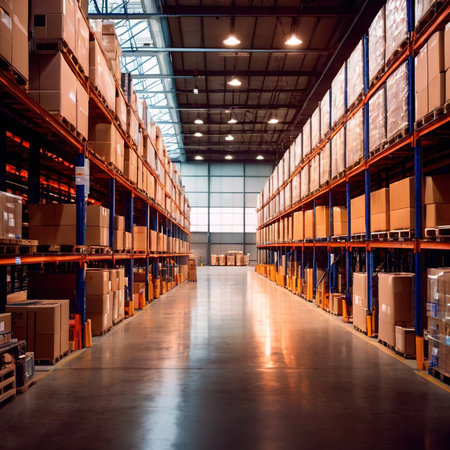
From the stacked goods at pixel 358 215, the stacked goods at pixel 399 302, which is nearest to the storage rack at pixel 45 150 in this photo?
the stacked goods at pixel 399 302

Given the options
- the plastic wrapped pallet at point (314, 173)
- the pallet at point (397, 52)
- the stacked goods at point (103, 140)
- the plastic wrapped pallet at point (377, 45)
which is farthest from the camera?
the plastic wrapped pallet at point (314, 173)

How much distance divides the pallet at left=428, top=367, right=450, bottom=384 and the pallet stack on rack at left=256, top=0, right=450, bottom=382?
0.37ft

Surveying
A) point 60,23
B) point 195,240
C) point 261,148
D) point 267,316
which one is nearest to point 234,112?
point 261,148

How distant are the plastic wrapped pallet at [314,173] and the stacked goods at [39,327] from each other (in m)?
7.52

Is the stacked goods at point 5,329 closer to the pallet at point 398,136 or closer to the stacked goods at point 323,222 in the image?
the pallet at point 398,136

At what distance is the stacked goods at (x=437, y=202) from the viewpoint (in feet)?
17.5

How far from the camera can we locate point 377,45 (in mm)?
6980

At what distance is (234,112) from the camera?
85.2 ft

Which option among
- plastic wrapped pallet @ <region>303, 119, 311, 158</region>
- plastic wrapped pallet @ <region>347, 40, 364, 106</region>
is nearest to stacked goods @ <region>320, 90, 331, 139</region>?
plastic wrapped pallet @ <region>303, 119, 311, 158</region>

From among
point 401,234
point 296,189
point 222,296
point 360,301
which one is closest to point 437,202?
point 401,234

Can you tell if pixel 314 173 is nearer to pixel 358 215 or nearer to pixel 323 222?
pixel 323 222

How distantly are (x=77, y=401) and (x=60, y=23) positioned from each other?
4.22 m

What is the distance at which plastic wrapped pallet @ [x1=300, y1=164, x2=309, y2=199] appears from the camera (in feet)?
40.6

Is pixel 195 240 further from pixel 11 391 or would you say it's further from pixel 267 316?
pixel 11 391
